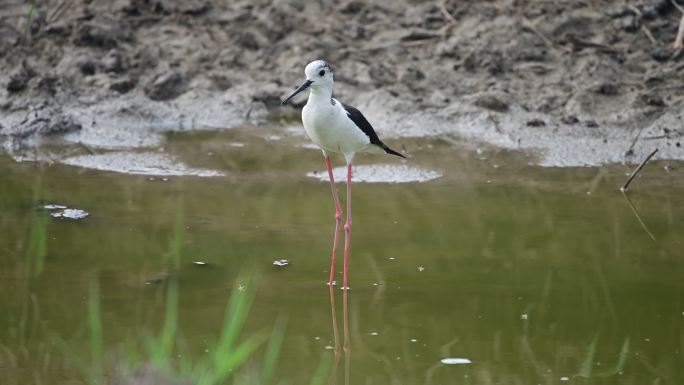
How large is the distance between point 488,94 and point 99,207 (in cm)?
364

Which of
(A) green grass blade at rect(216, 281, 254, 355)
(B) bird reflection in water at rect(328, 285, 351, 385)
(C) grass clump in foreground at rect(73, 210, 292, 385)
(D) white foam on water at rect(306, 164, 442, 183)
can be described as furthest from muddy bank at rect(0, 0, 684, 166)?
(C) grass clump in foreground at rect(73, 210, 292, 385)

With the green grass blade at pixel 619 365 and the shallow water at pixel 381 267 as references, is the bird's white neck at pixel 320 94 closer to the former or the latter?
the shallow water at pixel 381 267

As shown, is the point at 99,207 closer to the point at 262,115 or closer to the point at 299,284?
the point at 299,284

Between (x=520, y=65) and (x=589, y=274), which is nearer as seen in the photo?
(x=589, y=274)

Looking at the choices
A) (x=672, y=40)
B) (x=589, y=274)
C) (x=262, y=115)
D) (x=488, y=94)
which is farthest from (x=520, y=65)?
(x=589, y=274)

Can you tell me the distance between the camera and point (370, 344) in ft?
15.5

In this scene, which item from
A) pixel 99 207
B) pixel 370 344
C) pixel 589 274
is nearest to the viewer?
pixel 370 344

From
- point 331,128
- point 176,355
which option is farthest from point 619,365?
point 331,128

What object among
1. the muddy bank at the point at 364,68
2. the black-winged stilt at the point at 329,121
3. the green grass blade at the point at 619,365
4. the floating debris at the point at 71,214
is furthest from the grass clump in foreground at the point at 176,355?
the muddy bank at the point at 364,68

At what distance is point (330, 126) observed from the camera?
5727mm

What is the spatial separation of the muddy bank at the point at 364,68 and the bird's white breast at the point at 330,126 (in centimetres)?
270

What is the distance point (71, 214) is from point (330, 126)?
5.94ft

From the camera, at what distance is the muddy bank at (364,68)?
8.62 meters

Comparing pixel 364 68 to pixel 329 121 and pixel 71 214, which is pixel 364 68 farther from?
pixel 329 121
